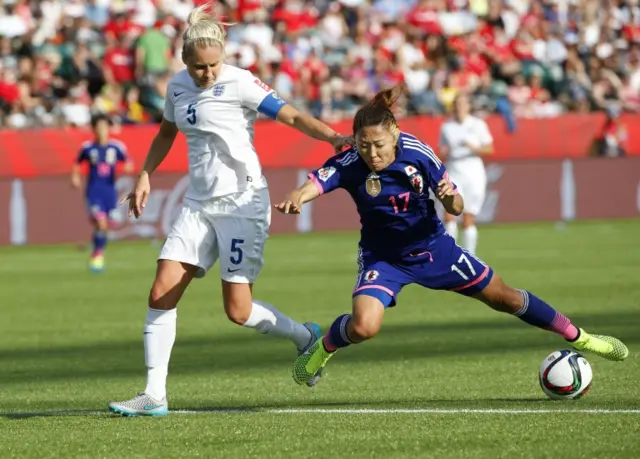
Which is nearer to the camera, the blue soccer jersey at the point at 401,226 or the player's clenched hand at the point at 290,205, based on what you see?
the player's clenched hand at the point at 290,205

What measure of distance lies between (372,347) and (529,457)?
205 inches

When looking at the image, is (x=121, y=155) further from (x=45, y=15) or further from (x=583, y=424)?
(x=583, y=424)

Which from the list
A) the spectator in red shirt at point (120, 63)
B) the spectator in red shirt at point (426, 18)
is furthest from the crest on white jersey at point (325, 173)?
the spectator in red shirt at point (426, 18)

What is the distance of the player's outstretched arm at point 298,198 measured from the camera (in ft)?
23.3

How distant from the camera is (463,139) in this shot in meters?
18.8

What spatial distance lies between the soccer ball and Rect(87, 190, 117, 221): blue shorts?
13.3m

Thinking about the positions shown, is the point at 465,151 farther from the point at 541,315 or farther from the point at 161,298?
the point at 161,298

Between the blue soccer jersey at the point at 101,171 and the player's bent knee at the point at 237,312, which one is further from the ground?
the player's bent knee at the point at 237,312

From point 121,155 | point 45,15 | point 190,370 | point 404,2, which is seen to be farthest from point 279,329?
point 404,2

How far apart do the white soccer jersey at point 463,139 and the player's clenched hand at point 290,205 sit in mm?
11643

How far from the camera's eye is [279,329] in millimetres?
8617

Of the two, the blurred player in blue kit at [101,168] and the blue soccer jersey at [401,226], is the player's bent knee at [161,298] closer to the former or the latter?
the blue soccer jersey at [401,226]

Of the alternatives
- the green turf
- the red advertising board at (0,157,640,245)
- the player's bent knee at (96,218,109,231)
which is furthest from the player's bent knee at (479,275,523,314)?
the red advertising board at (0,157,640,245)

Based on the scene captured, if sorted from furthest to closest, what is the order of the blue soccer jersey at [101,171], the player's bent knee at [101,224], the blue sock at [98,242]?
the blue soccer jersey at [101,171] < the player's bent knee at [101,224] < the blue sock at [98,242]
